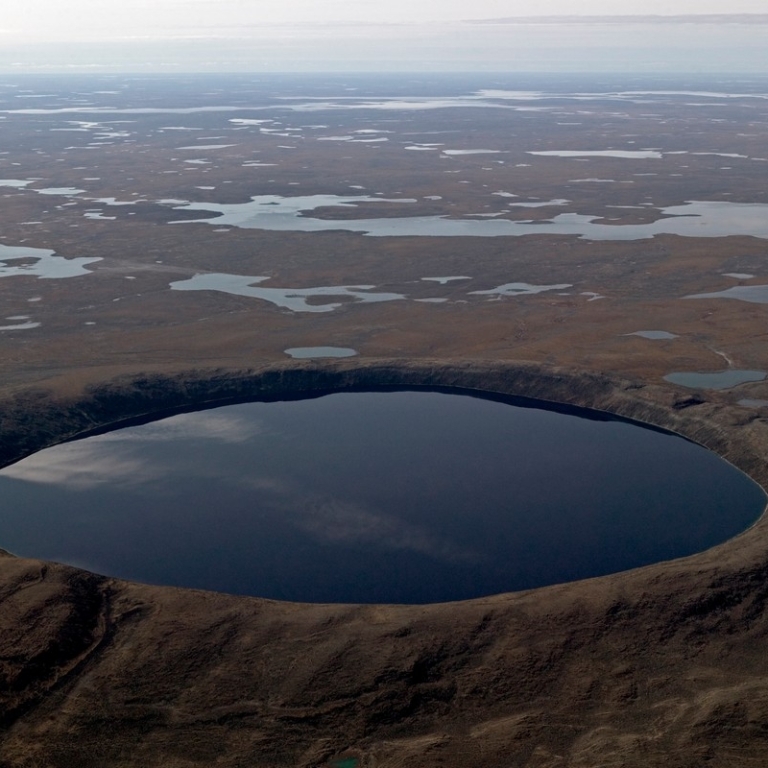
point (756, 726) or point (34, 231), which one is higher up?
point (34, 231)

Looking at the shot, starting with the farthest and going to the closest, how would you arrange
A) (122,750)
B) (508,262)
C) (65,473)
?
(508,262) → (65,473) → (122,750)

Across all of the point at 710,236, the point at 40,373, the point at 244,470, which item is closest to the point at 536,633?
the point at 244,470

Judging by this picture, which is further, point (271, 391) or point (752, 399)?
point (271, 391)

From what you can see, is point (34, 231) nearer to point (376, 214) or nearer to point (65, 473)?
point (376, 214)

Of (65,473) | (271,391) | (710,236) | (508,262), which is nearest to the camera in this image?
(65,473)

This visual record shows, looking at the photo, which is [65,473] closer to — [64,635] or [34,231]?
[64,635]

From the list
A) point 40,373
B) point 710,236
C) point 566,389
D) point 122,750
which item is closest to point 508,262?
point 710,236
